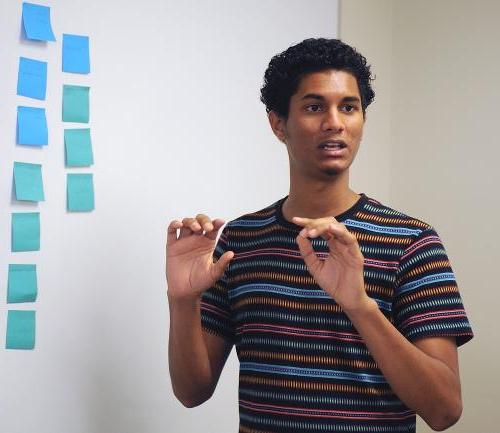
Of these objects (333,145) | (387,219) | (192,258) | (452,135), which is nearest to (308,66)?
(333,145)

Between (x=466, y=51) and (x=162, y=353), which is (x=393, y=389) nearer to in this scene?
(x=162, y=353)

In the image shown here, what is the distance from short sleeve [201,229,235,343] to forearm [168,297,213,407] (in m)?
0.06

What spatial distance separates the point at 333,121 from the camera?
1.27m

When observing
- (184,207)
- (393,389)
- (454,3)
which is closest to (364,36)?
(454,3)

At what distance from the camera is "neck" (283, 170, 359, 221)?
133cm

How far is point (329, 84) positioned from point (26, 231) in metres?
0.70

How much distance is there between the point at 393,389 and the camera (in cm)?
114

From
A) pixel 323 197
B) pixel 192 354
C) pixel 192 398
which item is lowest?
pixel 192 398

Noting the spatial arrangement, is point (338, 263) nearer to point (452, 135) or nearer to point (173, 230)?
point (173, 230)

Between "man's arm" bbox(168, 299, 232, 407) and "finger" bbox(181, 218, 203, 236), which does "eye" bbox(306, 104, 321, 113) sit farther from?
"man's arm" bbox(168, 299, 232, 407)

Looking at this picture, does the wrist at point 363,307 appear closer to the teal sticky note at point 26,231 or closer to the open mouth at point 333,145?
the open mouth at point 333,145

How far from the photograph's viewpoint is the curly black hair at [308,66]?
4.37ft

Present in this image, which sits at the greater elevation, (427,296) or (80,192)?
(80,192)

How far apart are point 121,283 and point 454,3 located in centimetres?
145
